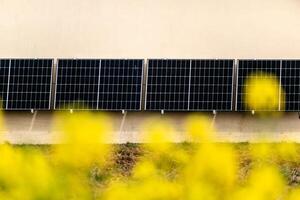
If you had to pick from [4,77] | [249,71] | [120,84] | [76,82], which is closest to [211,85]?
[249,71]

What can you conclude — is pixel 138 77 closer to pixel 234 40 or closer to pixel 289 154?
pixel 234 40

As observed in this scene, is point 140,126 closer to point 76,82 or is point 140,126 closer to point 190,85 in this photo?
point 190,85

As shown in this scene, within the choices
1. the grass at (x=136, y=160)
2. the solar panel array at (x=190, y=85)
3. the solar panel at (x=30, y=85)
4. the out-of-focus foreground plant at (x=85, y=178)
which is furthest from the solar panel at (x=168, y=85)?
the out-of-focus foreground plant at (x=85, y=178)

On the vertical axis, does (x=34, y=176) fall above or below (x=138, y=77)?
below

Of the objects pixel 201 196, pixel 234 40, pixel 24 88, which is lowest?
pixel 201 196

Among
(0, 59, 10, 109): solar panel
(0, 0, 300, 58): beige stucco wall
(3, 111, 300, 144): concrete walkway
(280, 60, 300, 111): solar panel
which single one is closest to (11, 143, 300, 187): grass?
(3, 111, 300, 144): concrete walkway

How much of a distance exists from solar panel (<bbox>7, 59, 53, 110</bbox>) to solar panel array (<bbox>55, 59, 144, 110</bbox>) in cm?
27

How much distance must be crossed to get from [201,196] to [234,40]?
906 cm

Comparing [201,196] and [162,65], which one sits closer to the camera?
[201,196]

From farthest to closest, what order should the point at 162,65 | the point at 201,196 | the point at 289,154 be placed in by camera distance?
the point at 162,65 → the point at 289,154 → the point at 201,196

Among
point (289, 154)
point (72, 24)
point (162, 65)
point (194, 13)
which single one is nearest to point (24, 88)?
point (72, 24)

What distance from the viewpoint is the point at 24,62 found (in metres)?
16.8

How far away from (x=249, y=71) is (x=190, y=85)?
130 centimetres

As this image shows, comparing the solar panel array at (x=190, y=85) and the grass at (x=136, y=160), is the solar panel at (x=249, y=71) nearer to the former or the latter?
the solar panel array at (x=190, y=85)
